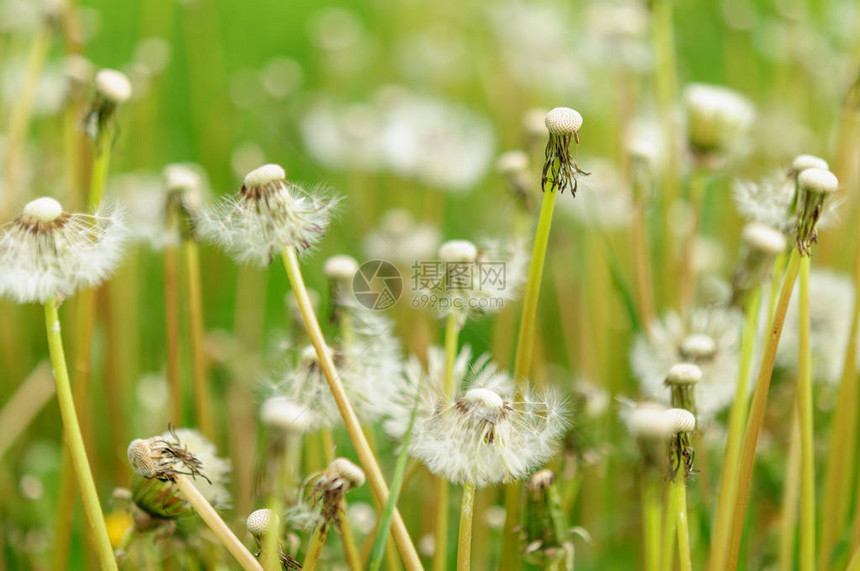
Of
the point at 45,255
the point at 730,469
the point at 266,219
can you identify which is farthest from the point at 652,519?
the point at 45,255

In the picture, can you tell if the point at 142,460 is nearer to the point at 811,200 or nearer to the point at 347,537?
the point at 347,537

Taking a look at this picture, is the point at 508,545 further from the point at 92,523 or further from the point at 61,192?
the point at 61,192

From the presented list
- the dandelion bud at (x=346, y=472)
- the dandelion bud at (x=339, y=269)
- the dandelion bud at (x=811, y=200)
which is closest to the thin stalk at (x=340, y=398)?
the dandelion bud at (x=346, y=472)

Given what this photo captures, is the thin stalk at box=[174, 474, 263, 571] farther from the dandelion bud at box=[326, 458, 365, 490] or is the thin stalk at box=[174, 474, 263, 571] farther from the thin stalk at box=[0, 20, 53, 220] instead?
the thin stalk at box=[0, 20, 53, 220]

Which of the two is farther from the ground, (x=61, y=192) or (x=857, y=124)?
(x=857, y=124)

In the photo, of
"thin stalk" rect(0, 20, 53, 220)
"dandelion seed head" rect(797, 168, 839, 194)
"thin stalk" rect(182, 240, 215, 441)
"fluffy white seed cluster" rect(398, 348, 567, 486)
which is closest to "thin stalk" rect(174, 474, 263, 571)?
"fluffy white seed cluster" rect(398, 348, 567, 486)

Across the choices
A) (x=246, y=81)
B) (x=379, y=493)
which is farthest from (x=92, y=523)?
(x=246, y=81)

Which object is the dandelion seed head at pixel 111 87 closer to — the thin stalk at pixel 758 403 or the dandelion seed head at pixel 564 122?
the dandelion seed head at pixel 564 122
